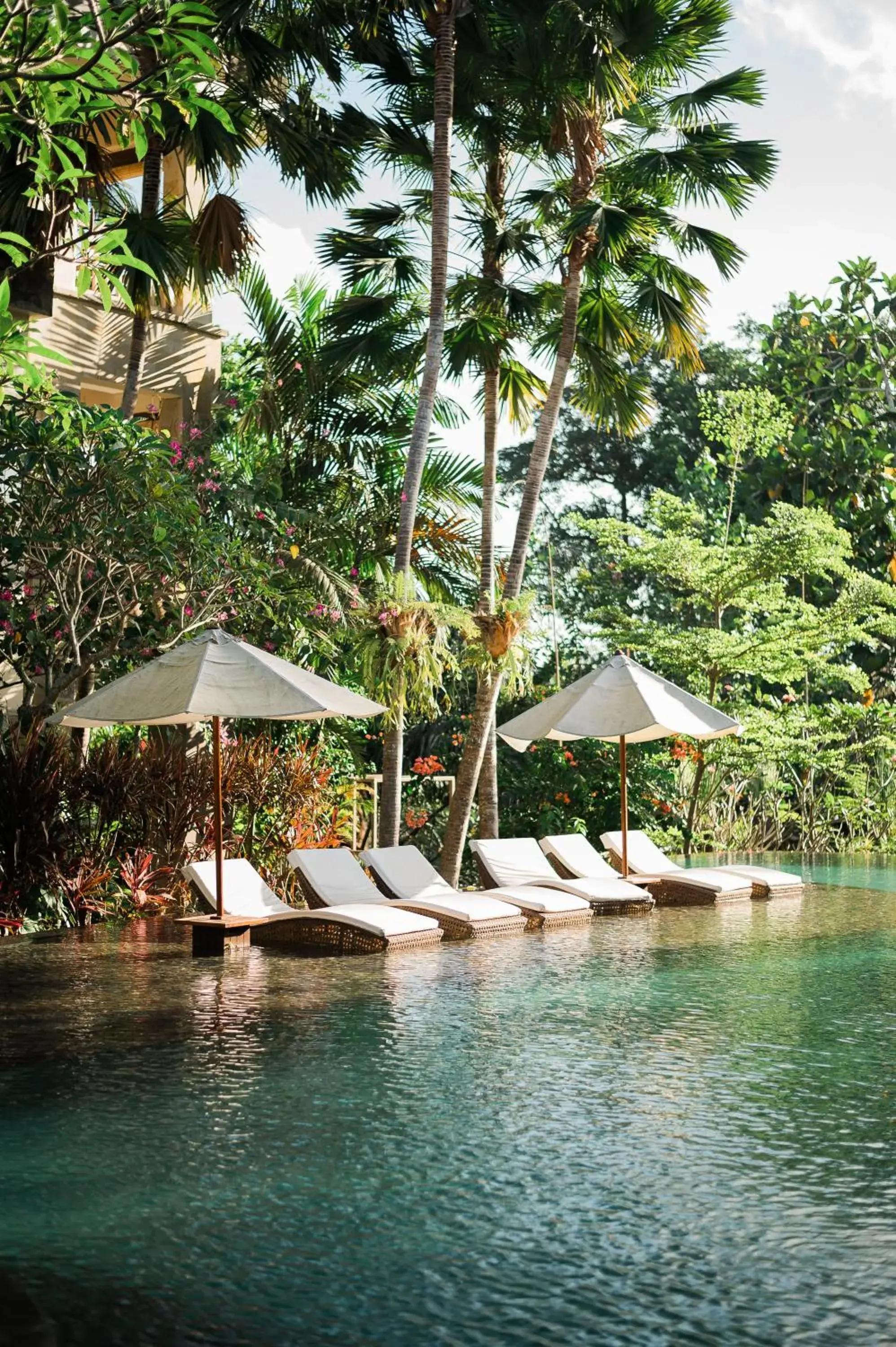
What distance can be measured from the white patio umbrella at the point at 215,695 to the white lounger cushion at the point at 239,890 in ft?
0.49

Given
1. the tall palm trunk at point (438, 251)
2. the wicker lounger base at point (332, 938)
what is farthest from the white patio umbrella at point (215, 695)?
the tall palm trunk at point (438, 251)

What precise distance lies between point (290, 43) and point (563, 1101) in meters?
12.8

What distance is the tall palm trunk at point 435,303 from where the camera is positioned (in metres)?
14.2

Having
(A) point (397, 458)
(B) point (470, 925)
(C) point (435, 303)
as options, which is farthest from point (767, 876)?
(A) point (397, 458)

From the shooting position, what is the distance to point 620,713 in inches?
539

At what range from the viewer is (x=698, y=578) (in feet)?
63.6

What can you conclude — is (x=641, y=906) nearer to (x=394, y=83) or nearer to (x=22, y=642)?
(x=22, y=642)

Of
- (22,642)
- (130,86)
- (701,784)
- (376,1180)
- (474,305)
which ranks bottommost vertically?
(376,1180)

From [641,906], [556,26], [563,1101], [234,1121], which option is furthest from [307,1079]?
[556,26]

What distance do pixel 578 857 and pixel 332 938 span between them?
4.51 meters

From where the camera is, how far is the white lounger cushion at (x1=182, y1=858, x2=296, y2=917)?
35.0ft

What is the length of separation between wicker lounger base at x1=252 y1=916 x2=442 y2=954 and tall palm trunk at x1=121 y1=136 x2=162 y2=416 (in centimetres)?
590

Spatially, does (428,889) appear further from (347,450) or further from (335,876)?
(347,450)

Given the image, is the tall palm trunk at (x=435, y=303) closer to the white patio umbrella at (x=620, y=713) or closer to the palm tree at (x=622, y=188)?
the palm tree at (x=622, y=188)
